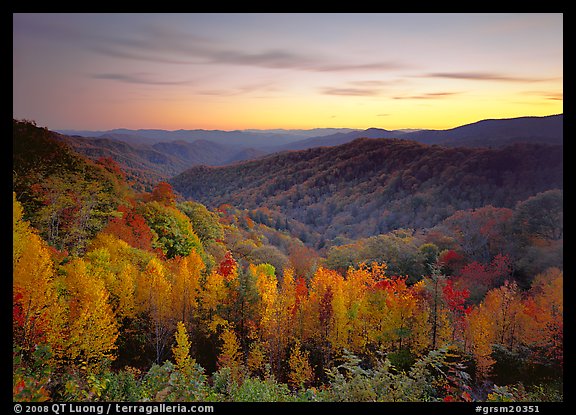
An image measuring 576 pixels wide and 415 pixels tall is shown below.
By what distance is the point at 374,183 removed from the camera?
4163 inches

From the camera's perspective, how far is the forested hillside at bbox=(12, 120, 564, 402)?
7.50m

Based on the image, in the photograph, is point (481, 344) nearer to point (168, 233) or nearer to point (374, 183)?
point (168, 233)

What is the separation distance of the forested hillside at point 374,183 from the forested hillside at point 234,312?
28.5 metres

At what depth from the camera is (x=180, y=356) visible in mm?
11016

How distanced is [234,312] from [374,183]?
318 feet

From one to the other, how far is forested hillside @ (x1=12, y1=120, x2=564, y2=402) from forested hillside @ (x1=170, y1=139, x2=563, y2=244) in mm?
28459

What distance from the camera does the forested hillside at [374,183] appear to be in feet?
232

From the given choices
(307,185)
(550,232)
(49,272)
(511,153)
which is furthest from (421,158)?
(49,272)

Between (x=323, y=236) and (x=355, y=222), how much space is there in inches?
446

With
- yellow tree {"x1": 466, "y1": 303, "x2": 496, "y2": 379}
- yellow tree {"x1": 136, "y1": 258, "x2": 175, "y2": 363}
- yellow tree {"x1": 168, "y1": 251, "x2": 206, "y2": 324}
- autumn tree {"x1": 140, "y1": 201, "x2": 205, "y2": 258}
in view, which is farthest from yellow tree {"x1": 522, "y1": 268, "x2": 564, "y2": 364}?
autumn tree {"x1": 140, "y1": 201, "x2": 205, "y2": 258}

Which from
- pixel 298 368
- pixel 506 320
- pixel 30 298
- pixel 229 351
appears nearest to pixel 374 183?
pixel 506 320

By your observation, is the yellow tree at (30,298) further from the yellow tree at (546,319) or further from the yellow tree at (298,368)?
the yellow tree at (546,319)

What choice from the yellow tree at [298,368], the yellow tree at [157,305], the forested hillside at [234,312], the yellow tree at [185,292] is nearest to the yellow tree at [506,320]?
the forested hillside at [234,312]
